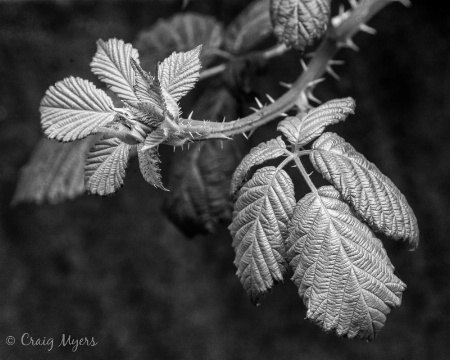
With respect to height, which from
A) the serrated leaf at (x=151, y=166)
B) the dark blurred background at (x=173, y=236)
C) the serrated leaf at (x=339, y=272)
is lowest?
the dark blurred background at (x=173, y=236)

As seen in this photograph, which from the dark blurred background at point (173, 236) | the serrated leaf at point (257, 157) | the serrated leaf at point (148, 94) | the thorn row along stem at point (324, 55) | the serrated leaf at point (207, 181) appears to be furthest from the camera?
the dark blurred background at point (173, 236)

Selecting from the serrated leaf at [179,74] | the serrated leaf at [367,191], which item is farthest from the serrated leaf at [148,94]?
the serrated leaf at [367,191]

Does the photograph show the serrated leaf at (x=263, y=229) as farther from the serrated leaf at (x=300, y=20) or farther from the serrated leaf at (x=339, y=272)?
the serrated leaf at (x=300, y=20)

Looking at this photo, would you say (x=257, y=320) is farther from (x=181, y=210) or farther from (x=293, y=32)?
(x=293, y=32)

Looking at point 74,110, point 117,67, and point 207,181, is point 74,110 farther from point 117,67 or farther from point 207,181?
point 207,181

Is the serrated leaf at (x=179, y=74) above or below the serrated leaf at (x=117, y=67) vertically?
above

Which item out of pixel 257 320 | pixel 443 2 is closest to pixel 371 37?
pixel 443 2

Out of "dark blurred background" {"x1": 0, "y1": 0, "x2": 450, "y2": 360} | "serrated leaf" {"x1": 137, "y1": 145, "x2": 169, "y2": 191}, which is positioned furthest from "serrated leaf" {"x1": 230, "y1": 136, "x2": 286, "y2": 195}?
"dark blurred background" {"x1": 0, "y1": 0, "x2": 450, "y2": 360}

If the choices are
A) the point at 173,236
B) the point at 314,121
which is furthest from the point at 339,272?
the point at 173,236
